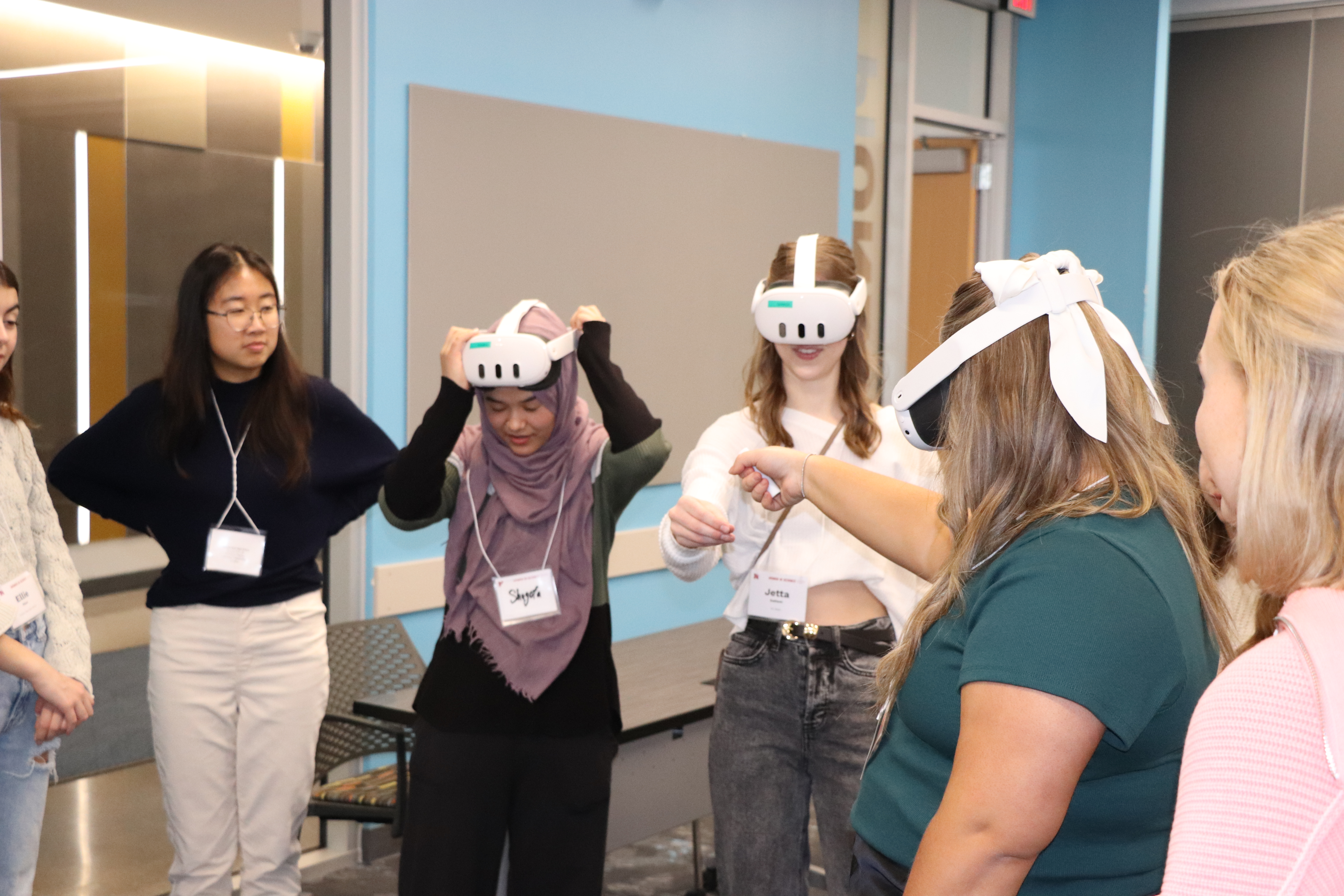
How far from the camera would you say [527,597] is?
2.29 m

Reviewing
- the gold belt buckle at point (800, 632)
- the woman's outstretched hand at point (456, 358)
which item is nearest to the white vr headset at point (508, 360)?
the woman's outstretched hand at point (456, 358)

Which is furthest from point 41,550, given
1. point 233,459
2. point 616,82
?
point 616,82

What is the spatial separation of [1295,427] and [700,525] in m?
1.15

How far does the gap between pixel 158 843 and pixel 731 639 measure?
221 cm

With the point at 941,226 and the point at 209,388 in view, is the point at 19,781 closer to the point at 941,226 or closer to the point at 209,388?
the point at 209,388

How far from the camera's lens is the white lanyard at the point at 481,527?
2332 millimetres

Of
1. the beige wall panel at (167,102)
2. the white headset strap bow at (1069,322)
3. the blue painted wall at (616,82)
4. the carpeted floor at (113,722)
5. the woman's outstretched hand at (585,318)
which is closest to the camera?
the white headset strap bow at (1069,322)

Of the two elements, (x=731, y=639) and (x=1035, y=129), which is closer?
(x=731, y=639)

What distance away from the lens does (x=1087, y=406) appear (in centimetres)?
114

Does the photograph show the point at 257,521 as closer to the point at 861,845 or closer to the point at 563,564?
the point at 563,564

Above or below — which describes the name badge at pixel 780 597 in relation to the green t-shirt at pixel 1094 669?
below

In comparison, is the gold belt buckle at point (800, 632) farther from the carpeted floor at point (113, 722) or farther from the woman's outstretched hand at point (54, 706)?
the carpeted floor at point (113, 722)

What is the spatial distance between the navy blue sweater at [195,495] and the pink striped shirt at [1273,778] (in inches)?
89.1

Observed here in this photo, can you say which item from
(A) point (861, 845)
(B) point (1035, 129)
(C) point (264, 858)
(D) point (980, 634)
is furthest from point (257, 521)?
(B) point (1035, 129)
